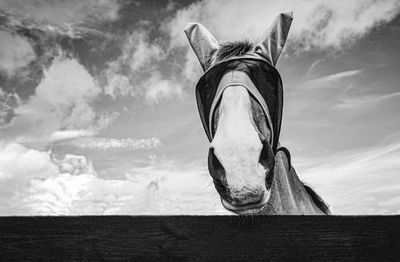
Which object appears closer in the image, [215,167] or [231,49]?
[215,167]

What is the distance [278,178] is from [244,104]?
41.9 inches

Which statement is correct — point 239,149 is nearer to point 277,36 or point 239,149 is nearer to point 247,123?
point 247,123

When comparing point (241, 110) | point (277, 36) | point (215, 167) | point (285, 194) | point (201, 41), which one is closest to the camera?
point (215, 167)

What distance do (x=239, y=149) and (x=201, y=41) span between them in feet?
6.36

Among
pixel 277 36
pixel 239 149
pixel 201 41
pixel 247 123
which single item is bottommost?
pixel 239 149

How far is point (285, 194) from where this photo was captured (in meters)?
2.97

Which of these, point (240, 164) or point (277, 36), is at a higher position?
point (277, 36)

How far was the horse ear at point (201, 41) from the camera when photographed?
11.2 ft
